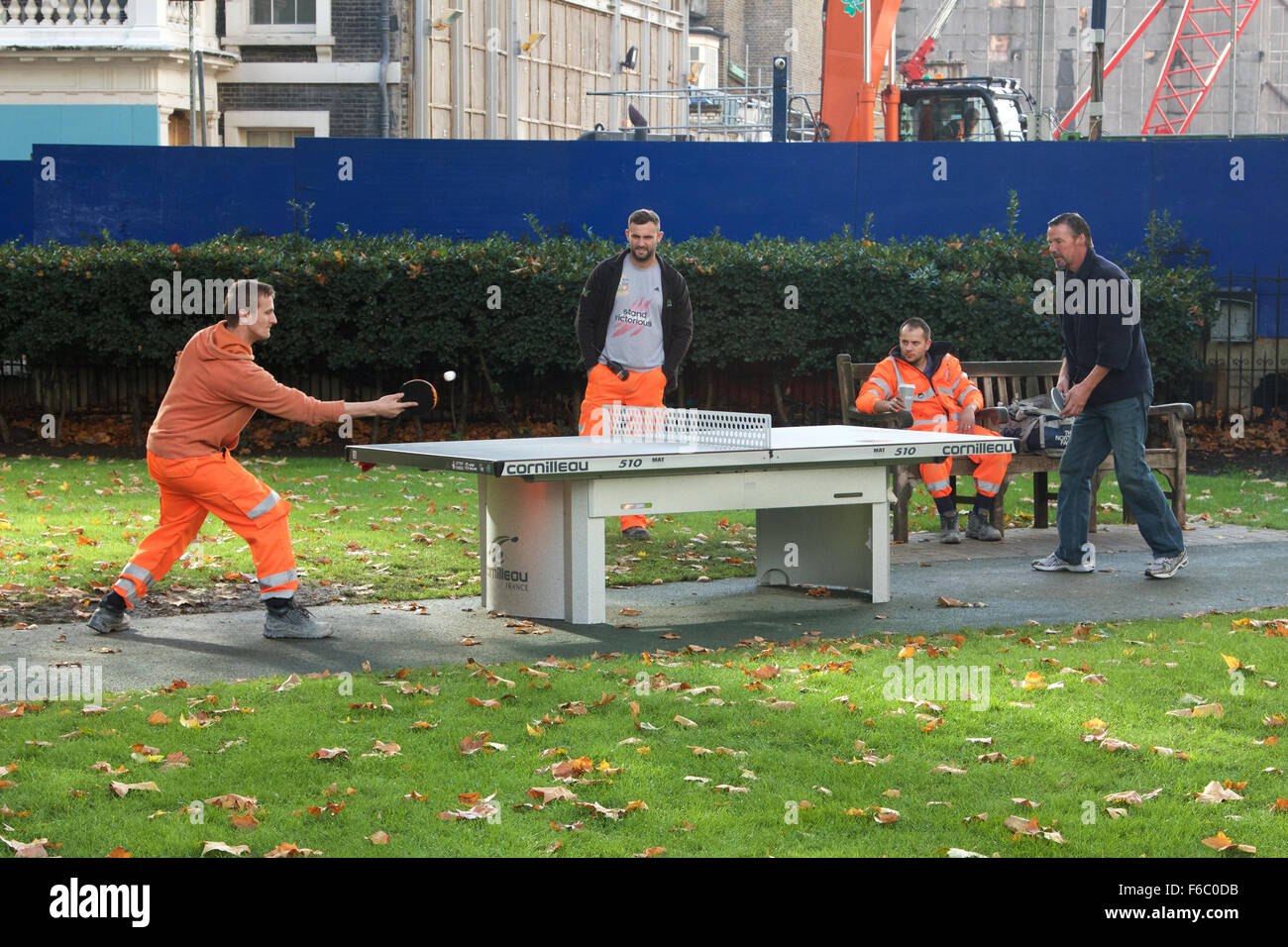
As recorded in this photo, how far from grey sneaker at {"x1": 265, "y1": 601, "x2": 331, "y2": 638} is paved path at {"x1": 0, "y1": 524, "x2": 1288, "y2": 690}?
3.1 inches

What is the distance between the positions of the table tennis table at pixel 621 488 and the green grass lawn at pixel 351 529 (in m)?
0.92

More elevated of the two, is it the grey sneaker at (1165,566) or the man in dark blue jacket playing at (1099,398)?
the man in dark blue jacket playing at (1099,398)

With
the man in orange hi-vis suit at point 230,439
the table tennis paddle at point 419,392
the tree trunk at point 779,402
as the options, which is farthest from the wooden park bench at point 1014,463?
the tree trunk at point 779,402

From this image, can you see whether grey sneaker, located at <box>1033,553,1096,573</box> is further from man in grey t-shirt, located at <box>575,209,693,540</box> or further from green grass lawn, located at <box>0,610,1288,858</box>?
man in grey t-shirt, located at <box>575,209,693,540</box>

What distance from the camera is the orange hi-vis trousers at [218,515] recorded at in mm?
8156

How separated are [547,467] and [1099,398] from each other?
149 inches

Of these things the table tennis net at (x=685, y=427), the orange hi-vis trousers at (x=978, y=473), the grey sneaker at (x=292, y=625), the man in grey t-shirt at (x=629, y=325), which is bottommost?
the grey sneaker at (x=292, y=625)

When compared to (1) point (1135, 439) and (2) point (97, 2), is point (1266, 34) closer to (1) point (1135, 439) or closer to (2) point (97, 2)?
(2) point (97, 2)

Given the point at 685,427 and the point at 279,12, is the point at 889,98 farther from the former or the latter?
the point at 685,427

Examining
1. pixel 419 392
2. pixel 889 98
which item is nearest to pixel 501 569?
pixel 419 392

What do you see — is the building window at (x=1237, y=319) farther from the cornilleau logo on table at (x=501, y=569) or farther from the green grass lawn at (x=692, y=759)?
the cornilleau logo on table at (x=501, y=569)

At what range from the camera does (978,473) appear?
38.2 ft

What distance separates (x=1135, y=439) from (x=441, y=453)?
425 cm

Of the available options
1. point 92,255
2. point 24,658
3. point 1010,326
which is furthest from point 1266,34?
point 24,658
